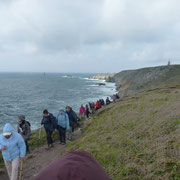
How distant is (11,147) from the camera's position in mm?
4504

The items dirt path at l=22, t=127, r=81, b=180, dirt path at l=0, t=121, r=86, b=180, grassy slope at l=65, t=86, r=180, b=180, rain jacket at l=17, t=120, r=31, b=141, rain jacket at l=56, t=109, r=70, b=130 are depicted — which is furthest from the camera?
rain jacket at l=56, t=109, r=70, b=130

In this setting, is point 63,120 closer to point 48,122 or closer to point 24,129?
point 48,122

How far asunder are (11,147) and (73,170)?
151 inches

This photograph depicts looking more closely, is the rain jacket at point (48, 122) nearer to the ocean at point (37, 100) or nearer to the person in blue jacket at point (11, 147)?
the person in blue jacket at point (11, 147)

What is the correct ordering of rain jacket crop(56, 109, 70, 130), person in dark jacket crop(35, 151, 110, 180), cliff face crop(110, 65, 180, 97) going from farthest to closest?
cliff face crop(110, 65, 180, 97) < rain jacket crop(56, 109, 70, 130) < person in dark jacket crop(35, 151, 110, 180)

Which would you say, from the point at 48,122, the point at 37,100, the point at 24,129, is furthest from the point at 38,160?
the point at 37,100

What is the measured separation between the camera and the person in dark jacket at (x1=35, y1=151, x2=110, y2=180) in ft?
5.01

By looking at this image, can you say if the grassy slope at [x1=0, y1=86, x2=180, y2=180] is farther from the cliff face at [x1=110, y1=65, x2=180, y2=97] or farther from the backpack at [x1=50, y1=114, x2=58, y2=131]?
the cliff face at [x1=110, y1=65, x2=180, y2=97]

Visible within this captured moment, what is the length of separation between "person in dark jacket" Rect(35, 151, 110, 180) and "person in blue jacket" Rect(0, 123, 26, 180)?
11.2ft

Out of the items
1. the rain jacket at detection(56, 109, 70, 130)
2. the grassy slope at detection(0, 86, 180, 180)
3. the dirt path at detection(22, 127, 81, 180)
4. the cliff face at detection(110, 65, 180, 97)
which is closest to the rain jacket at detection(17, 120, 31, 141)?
the dirt path at detection(22, 127, 81, 180)

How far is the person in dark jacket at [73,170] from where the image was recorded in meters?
1.53

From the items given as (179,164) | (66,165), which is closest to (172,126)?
(179,164)

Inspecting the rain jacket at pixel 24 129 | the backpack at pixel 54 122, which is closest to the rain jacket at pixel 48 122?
the backpack at pixel 54 122

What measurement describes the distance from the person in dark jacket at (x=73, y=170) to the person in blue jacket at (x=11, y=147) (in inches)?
135
